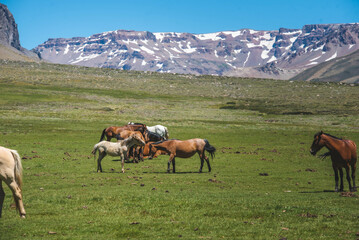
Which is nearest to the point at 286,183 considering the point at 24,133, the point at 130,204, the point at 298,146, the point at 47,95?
the point at 130,204

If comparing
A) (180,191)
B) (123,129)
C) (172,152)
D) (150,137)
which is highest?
(123,129)

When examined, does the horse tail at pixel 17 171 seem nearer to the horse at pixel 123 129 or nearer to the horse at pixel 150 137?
the horse at pixel 150 137

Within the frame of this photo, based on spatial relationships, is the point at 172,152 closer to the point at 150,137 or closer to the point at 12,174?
the point at 150,137

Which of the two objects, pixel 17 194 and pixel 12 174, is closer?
pixel 17 194

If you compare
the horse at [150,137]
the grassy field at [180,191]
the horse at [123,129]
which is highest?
the horse at [123,129]

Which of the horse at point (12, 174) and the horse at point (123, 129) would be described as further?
the horse at point (123, 129)

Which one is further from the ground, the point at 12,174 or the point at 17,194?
the point at 12,174

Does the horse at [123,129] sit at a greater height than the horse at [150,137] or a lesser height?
greater

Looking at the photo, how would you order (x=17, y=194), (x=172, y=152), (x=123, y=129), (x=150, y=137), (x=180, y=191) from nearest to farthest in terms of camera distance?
(x=17, y=194)
(x=180, y=191)
(x=172, y=152)
(x=150, y=137)
(x=123, y=129)

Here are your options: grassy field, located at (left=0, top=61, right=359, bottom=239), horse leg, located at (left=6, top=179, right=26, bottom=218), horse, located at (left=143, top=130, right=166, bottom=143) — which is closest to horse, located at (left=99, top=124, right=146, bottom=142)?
horse, located at (left=143, top=130, right=166, bottom=143)

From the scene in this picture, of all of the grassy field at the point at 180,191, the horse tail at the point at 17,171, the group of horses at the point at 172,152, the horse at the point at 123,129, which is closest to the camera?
the grassy field at the point at 180,191

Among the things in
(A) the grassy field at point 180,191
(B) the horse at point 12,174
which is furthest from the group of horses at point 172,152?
(A) the grassy field at point 180,191

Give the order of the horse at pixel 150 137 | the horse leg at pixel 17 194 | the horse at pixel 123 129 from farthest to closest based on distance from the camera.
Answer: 1. the horse at pixel 123 129
2. the horse at pixel 150 137
3. the horse leg at pixel 17 194

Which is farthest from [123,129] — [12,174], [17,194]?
[17,194]
